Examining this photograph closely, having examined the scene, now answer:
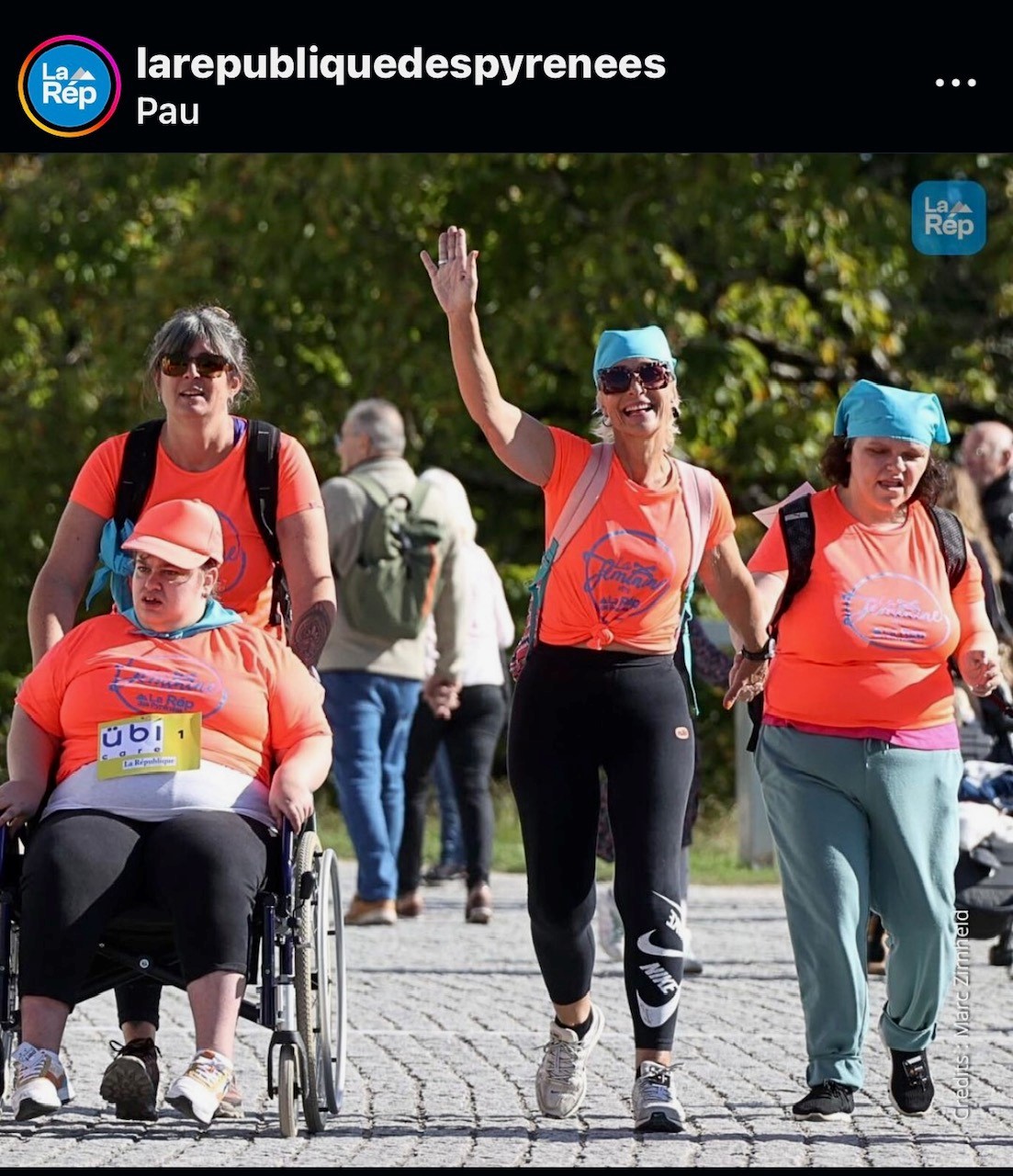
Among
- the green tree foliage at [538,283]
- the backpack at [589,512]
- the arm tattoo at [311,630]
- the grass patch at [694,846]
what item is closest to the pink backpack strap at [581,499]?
the backpack at [589,512]

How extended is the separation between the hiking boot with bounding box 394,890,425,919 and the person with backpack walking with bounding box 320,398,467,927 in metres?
0.44

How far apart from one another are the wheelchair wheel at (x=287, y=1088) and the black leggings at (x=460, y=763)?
6.21 m

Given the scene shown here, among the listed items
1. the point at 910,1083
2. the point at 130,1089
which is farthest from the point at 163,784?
the point at 910,1083

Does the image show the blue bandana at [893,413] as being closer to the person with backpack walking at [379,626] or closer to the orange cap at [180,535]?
the orange cap at [180,535]

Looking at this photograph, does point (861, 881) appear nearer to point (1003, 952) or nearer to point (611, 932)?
point (611, 932)

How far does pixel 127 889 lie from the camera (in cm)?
646

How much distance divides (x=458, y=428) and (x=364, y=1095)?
46.6ft

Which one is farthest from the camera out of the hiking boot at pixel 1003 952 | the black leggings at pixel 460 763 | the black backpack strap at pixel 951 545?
the black leggings at pixel 460 763

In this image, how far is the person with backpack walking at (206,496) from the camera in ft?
23.6

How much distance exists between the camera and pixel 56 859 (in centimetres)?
639

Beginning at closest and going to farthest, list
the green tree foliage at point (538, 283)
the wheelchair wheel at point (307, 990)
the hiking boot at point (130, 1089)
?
the wheelchair wheel at point (307, 990) → the hiking boot at point (130, 1089) → the green tree foliage at point (538, 283)

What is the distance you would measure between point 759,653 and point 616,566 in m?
0.49
